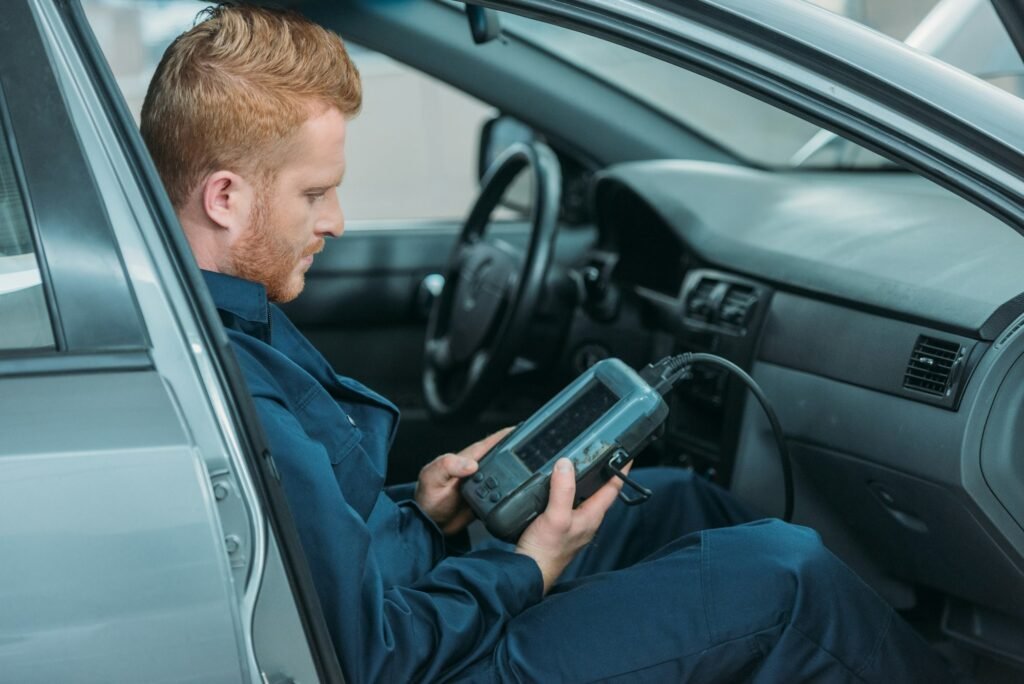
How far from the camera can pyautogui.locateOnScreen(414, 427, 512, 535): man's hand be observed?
1812mm

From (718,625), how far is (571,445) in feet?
1.00

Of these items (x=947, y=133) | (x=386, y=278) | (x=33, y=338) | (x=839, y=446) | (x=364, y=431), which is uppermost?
(x=947, y=133)

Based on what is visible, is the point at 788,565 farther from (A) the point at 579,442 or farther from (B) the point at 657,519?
(B) the point at 657,519

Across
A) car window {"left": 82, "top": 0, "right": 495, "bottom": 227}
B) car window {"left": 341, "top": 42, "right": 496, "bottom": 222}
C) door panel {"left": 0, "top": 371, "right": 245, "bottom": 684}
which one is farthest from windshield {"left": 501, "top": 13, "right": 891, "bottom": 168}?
car window {"left": 341, "top": 42, "right": 496, "bottom": 222}

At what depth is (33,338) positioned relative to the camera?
128cm

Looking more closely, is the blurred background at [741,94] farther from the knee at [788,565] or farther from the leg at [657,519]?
the leg at [657,519]

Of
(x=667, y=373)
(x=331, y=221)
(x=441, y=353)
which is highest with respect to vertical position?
(x=331, y=221)

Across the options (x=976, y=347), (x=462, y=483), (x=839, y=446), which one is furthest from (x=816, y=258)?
(x=462, y=483)

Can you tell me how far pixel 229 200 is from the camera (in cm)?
148

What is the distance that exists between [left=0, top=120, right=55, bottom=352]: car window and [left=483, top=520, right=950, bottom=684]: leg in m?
0.62

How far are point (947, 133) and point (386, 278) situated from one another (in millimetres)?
2095

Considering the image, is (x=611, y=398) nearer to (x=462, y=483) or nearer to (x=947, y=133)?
(x=462, y=483)

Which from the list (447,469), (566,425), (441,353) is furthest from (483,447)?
(441,353)

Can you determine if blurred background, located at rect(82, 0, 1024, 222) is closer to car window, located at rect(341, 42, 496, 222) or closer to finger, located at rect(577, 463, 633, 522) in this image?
finger, located at rect(577, 463, 633, 522)
